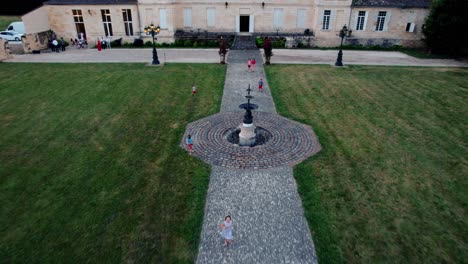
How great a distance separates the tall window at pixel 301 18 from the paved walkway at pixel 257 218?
26618 mm

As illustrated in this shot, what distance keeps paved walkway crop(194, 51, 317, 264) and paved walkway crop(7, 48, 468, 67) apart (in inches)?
703

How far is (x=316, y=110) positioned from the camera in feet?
54.7

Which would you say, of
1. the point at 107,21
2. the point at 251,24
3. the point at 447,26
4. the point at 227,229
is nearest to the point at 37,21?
the point at 107,21

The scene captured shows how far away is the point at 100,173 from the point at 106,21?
1083 inches

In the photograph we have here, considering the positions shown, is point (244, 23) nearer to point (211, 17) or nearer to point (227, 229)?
point (211, 17)

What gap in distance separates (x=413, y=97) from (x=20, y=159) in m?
20.1

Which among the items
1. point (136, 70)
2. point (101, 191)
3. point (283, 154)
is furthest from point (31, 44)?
point (283, 154)

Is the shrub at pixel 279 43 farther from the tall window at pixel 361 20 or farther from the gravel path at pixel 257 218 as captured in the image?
the gravel path at pixel 257 218

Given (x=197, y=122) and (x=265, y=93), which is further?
(x=265, y=93)

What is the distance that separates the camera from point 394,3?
106ft

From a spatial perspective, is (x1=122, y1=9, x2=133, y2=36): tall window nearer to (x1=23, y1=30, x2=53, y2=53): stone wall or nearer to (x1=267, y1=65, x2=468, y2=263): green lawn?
(x1=23, y1=30, x2=53, y2=53): stone wall

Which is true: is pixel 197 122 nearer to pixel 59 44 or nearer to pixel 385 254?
pixel 385 254

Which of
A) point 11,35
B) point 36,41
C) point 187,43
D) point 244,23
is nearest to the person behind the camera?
point 36,41

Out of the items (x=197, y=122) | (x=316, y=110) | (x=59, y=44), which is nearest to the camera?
(x=197, y=122)
